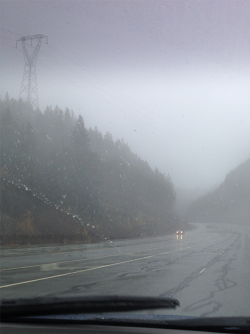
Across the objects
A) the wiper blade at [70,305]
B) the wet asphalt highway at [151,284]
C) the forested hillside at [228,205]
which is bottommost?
the wet asphalt highway at [151,284]

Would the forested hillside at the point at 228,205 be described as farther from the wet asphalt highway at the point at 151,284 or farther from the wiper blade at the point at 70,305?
the wiper blade at the point at 70,305

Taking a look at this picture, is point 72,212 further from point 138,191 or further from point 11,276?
point 138,191

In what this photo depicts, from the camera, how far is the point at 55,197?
45.6 metres

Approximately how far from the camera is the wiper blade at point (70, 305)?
473cm

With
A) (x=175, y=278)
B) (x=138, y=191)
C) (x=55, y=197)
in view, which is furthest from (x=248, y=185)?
(x=175, y=278)

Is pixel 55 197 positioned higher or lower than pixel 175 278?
higher

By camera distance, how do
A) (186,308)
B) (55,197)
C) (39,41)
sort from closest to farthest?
(186,308)
(39,41)
(55,197)

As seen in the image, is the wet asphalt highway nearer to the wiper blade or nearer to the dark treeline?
the wiper blade

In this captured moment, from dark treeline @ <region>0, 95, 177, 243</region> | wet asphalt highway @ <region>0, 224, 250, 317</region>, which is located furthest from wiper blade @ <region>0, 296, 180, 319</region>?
dark treeline @ <region>0, 95, 177, 243</region>

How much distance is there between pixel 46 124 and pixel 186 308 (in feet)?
279

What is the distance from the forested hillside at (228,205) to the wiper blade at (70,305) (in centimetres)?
13428

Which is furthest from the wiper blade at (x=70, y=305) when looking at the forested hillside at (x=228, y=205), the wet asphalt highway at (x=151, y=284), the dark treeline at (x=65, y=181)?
the forested hillside at (x=228, y=205)

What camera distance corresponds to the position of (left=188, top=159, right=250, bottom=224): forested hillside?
148000 mm

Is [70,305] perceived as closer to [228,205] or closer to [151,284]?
[151,284]
